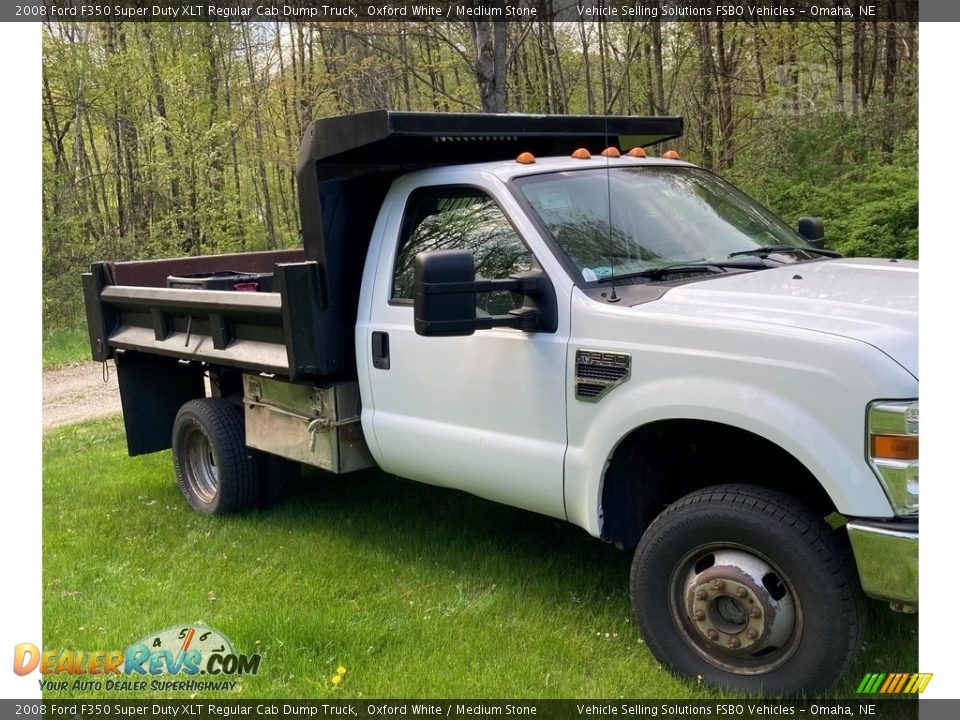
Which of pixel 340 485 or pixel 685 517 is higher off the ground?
pixel 685 517

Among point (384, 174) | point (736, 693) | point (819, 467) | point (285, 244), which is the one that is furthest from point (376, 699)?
point (285, 244)

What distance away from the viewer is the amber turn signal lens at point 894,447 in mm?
2877

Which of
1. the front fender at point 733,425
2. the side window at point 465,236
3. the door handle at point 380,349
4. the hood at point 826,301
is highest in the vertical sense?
the side window at point 465,236

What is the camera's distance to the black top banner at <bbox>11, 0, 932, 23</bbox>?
10867 mm

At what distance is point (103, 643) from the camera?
4.24 metres

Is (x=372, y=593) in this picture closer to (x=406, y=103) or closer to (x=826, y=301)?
(x=826, y=301)

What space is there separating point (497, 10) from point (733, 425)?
7.11m

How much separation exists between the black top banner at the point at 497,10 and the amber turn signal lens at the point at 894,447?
739cm

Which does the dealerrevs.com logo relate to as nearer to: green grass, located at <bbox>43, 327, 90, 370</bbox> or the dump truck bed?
the dump truck bed

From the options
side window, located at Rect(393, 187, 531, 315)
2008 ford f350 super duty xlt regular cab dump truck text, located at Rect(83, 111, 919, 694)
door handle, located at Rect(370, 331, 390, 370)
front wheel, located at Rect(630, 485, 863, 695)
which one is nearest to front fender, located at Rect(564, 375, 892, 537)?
2008 ford f350 super duty xlt regular cab dump truck text, located at Rect(83, 111, 919, 694)

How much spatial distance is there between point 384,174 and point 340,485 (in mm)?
2514

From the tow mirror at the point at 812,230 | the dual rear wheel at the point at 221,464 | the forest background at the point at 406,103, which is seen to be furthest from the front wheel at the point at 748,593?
the forest background at the point at 406,103

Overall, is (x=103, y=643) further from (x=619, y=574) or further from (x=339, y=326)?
(x=619, y=574)

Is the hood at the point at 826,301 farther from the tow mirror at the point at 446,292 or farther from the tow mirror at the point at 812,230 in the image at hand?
the tow mirror at the point at 812,230
